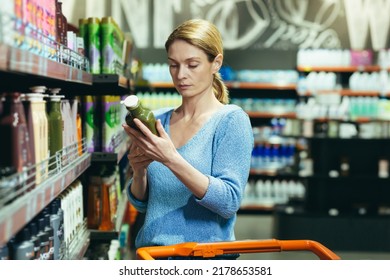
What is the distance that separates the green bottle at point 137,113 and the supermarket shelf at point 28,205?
32 cm

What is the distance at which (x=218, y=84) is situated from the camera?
237 centimetres

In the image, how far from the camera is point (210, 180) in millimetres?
1983

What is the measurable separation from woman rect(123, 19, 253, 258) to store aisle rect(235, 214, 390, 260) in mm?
2744

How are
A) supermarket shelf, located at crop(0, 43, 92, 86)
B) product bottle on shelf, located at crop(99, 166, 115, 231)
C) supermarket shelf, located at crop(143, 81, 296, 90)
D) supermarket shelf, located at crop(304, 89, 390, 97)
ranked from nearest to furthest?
supermarket shelf, located at crop(0, 43, 92, 86) → product bottle on shelf, located at crop(99, 166, 115, 231) → supermarket shelf, located at crop(304, 89, 390, 97) → supermarket shelf, located at crop(143, 81, 296, 90)

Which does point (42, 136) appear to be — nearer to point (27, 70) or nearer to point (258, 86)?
point (27, 70)

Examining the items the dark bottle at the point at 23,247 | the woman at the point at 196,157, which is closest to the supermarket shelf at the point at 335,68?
the woman at the point at 196,157

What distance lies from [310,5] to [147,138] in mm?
6164

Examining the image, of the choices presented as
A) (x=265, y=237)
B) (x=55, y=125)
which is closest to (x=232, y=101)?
(x=265, y=237)

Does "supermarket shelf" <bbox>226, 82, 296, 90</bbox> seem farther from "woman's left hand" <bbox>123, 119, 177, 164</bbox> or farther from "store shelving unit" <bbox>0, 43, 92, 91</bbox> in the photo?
"woman's left hand" <bbox>123, 119, 177, 164</bbox>

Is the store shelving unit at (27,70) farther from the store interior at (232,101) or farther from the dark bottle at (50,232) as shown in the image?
the dark bottle at (50,232)

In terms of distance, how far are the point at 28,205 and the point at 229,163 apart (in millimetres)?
710

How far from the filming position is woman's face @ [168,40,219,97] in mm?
2074

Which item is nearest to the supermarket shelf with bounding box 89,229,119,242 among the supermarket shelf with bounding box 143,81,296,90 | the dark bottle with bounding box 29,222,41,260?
the dark bottle with bounding box 29,222,41,260
